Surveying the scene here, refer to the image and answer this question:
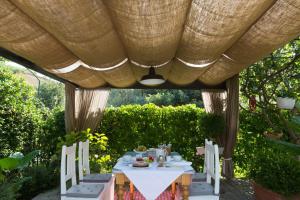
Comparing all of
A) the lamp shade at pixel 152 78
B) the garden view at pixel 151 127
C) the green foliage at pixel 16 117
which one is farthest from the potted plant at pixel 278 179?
the green foliage at pixel 16 117

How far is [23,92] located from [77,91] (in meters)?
1.20

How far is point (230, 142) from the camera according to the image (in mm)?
6941

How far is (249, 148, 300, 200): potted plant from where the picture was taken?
419cm

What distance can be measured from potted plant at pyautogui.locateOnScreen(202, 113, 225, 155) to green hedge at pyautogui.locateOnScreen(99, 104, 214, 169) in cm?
71

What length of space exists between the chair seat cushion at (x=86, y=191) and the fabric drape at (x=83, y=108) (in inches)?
118

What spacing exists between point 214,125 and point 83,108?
305cm

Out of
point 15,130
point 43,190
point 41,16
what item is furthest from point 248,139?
point 41,16

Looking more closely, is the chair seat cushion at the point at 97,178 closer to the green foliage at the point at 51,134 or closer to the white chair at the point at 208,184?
the white chair at the point at 208,184

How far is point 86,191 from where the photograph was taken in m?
4.04

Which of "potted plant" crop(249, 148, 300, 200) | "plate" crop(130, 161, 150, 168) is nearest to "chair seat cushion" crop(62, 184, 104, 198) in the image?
"plate" crop(130, 161, 150, 168)

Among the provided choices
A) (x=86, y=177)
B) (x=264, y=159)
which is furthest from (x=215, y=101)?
(x=86, y=177)

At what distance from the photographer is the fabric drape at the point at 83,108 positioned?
279 inches

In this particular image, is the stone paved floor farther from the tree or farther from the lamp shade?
the lamp shade

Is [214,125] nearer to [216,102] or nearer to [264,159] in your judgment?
[216,102]
